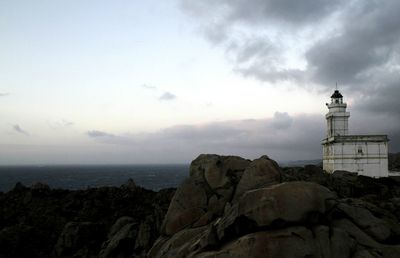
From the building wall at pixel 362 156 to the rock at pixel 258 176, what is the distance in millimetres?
36895

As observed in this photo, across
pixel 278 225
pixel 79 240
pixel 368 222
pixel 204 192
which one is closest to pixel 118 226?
pixel 79 240

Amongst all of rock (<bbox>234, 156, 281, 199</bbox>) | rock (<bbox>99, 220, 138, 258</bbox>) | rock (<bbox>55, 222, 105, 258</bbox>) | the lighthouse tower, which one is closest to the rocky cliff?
rock (<bbox>234, 156, 281, 199</bbox>)

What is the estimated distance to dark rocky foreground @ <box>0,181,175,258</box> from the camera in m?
24.5

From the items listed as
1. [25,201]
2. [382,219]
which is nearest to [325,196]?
[382,219]

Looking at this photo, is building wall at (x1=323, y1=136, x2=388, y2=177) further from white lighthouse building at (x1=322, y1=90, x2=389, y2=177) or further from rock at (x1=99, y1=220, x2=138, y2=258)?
rock at (x1=99, y1=220, x2=138, y2=258)

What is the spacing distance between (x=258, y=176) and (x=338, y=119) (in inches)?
1678

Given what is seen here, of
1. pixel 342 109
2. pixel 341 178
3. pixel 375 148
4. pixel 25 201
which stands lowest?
pixel 25 201

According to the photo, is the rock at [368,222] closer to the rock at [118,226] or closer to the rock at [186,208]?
the rock at [186,208]

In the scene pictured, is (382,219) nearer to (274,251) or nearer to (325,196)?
(325,196)

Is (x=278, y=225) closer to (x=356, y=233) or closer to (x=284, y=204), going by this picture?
(x=284, y=204)

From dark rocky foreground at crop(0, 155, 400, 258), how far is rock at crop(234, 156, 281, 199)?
0.05m

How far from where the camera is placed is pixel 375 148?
5169 cm

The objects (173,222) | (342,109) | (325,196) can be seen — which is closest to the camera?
(325,196)

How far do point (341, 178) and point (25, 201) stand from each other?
110 feet
